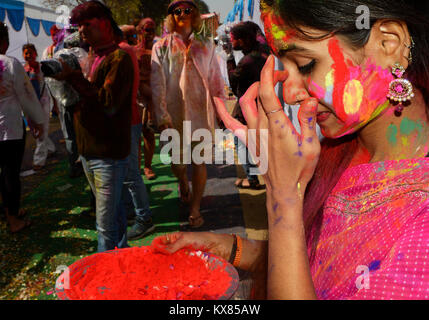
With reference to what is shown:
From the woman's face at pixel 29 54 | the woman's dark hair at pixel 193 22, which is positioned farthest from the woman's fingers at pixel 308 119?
the woman's face at pixel 29 54

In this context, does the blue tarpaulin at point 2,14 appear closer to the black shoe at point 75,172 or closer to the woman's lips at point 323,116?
the black shoe at point 75,172

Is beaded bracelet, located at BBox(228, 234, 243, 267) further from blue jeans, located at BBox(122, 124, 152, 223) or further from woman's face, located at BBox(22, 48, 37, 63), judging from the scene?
woman's face, located at BBox(22, 48, 37, 63)

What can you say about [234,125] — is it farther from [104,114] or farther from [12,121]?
[12,121]

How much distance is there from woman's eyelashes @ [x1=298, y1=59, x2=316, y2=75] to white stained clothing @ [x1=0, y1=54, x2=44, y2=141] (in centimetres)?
353

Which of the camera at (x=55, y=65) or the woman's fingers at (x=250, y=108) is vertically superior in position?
the camera at (x=55, y=65)

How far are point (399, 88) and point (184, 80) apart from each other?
3032 mm

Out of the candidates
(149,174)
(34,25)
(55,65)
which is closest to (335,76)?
(55,65)

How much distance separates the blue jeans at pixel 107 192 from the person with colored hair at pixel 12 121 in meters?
1.56

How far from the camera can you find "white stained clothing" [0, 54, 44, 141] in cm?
362

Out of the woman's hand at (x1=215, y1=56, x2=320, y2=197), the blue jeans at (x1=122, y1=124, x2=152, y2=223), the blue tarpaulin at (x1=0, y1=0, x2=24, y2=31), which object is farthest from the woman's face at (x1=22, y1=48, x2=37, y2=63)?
the woman's hand at (x1=215, y1=56, x2=320, y2=197)

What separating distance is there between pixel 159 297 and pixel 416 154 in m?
0.95

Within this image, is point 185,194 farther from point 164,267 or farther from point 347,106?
point 347,106

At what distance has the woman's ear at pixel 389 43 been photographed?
40.3 inches

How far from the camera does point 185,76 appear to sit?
3.87 metres
